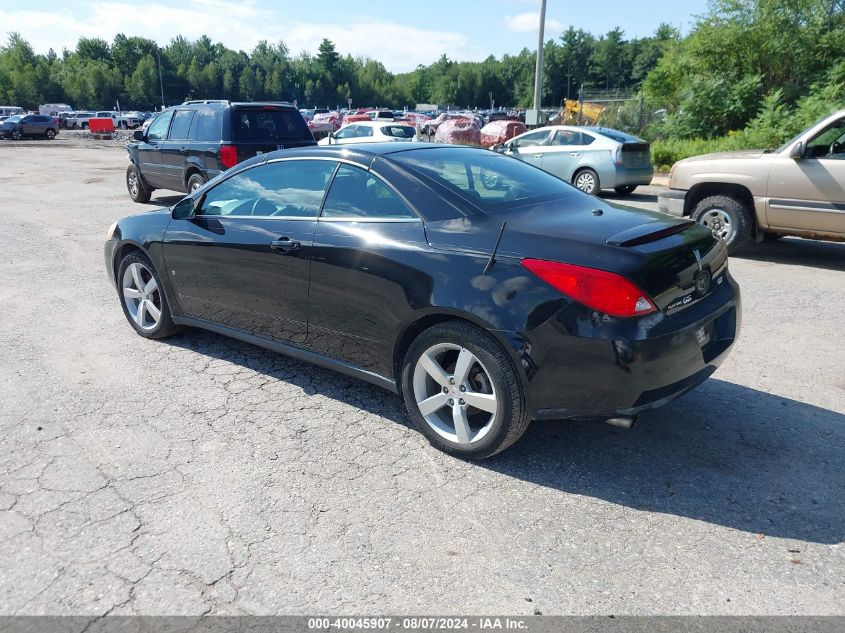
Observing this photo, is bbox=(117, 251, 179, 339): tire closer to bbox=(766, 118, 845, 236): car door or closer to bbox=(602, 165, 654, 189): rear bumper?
bbox=(766, 118, 845, 236): car door

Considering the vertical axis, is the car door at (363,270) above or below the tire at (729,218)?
above

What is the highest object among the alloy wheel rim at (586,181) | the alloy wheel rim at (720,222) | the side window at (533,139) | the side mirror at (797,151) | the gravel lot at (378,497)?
the side mirror at (797,151)

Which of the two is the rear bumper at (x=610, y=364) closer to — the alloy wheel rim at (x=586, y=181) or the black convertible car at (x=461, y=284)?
Answer: the black convertible car at (x=461, y=284)

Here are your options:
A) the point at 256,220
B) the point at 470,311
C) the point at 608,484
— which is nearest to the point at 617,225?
the point at 470,311

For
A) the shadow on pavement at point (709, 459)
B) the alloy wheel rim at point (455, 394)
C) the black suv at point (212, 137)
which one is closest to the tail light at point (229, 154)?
the black suv at point (212, 137)

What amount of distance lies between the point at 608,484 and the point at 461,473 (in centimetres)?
72

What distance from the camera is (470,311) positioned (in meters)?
3.25

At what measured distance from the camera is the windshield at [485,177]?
3.79 m

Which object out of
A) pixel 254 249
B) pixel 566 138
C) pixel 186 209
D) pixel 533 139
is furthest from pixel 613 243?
pixel 533 139

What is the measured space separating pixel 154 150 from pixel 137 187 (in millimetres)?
1442

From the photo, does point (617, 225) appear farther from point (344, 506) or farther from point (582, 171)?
point (582, 171)

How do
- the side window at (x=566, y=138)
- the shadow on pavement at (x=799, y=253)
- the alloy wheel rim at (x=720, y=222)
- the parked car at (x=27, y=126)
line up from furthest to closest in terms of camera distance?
1. the parked car at (x=27, y=126)
2. the side window at (x=566, y=138)
3. the alloy wheel rim at (x=720, y=222)
4. the shadow on pavement at (x=799, y=253)

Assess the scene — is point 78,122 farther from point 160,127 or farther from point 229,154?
point 229,154

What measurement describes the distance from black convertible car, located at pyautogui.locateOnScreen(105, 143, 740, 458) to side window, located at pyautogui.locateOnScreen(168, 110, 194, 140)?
771 centimetres
